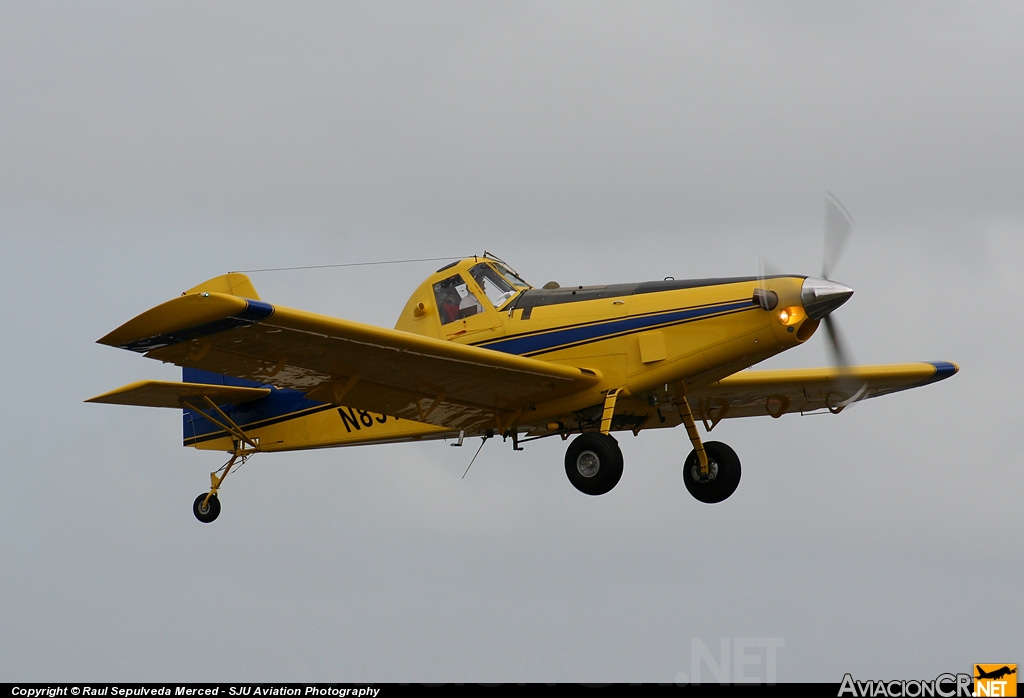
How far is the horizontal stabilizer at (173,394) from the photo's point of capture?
2100 centimetres

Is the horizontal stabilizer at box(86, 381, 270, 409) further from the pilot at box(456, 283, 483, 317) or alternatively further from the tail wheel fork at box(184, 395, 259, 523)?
the pilot at box(456, 283, 483, 317)

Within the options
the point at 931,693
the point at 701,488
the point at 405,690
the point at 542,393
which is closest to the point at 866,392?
the point at 701,488

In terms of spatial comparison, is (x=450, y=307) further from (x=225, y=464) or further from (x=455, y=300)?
(x=225, y=464)

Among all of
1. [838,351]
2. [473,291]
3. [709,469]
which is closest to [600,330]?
[473,291]

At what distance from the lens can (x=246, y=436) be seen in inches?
895

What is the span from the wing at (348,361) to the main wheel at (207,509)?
4.29 m

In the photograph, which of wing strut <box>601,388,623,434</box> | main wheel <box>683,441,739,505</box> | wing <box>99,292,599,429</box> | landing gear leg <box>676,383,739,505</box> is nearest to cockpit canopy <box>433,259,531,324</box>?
wing <box>99,292,599,429</box>

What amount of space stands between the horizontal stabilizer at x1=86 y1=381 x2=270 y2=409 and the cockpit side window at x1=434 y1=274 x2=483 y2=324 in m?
3.69

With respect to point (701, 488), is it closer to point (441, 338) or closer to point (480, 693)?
point (441, 338)

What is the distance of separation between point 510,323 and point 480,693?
5864 mm

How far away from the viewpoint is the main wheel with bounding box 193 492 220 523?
23047 millimetres

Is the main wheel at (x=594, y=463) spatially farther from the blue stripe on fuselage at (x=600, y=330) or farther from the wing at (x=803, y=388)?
the wing at (x=803, y=388)

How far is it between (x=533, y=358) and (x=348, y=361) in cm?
250

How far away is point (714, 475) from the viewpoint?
65.3 ft
